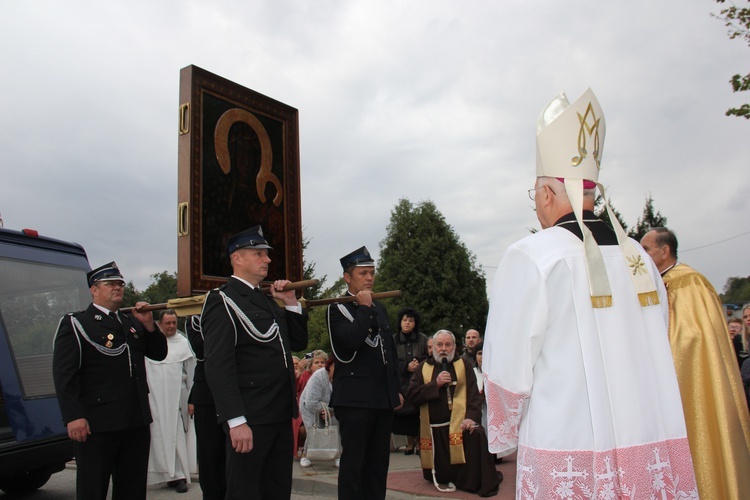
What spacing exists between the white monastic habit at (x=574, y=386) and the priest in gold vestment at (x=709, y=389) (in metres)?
0.73

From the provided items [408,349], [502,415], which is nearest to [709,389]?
[502,415]

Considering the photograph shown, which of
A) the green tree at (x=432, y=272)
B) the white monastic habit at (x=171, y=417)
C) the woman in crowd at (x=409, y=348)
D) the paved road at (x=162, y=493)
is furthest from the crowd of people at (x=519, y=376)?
the green tree at (x=432, y=272)

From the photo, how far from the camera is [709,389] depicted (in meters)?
3.29

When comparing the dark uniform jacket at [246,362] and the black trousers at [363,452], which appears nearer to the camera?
the dark uniform jacket at [246,362]

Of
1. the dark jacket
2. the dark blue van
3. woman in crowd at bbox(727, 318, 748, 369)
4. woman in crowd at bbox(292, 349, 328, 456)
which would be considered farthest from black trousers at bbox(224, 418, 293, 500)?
woman in crowd at bbox(727, 318, 748, 369)

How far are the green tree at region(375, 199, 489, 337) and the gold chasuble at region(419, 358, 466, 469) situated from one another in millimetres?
25297

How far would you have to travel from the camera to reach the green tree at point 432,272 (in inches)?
1348

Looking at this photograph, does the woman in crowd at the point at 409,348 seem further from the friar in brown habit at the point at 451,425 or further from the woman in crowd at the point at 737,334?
the woman in crowd at the point at 737,334

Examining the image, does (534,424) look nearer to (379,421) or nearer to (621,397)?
(621,397)

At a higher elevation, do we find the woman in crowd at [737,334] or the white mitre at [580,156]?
the white mitre at [580,156]

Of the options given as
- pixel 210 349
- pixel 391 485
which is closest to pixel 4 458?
pixel 210 349

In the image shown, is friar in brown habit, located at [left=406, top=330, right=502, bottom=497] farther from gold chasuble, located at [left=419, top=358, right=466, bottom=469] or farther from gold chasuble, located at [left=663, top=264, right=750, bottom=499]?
gold chasuble, located at [left=663, top=264, right=750, bottom=499]

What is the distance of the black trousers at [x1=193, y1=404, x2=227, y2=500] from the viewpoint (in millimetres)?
4988

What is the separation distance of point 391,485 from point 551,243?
5.11 meters
